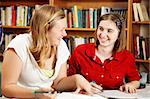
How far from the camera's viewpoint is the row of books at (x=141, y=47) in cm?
315

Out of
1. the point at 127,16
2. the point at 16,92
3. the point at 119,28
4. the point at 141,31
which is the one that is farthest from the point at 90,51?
the point at 141,31

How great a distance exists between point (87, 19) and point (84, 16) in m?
0.05

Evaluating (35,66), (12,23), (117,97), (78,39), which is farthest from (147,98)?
(12,23)

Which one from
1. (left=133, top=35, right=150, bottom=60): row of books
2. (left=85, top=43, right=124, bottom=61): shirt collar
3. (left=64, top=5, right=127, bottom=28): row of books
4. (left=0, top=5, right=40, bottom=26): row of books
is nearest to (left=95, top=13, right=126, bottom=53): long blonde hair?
(left=85, top=43, right=124, bottom=61): shirt collar

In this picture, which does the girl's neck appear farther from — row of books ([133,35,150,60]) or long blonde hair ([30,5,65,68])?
row of books ([133,35,150,60])

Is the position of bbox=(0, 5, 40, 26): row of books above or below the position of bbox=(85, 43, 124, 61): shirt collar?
above

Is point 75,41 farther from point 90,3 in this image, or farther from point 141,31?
point 141,31

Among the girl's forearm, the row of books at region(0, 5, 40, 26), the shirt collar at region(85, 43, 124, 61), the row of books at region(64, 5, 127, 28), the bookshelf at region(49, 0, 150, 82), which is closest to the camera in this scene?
the girl's forearm

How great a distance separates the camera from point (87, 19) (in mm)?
3367

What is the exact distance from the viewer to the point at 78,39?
344 centimetres

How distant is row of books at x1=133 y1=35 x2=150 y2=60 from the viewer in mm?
3146

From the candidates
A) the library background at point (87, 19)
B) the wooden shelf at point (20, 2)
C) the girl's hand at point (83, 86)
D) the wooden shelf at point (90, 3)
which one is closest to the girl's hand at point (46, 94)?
the girl's hand at point (83, 86)

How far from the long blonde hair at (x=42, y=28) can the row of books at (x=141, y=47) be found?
1537 millimetres

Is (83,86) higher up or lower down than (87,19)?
lower down
